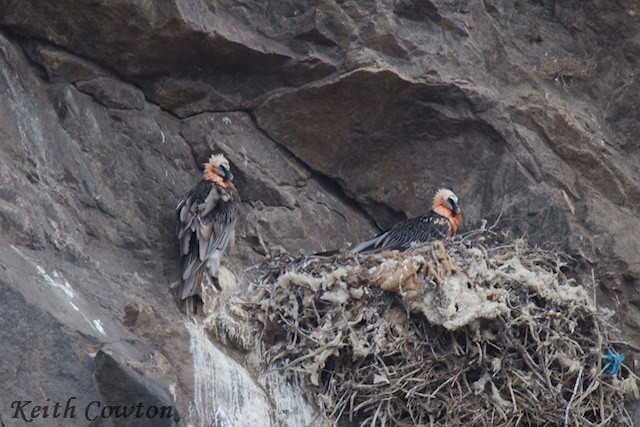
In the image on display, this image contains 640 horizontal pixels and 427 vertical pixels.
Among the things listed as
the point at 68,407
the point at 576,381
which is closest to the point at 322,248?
the point at 576,381

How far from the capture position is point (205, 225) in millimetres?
9148

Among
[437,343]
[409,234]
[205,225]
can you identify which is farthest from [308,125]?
[437,343]

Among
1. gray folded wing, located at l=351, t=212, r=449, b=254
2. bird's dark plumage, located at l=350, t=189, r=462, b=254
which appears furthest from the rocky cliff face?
gray folded wing, located at l=351, t=212, r=449, b=254

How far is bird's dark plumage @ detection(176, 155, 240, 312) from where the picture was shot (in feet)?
29.2

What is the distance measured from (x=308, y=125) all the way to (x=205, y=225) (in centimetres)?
146

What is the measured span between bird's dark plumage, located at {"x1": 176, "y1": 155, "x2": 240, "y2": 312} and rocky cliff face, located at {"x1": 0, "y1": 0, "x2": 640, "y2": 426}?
20cm

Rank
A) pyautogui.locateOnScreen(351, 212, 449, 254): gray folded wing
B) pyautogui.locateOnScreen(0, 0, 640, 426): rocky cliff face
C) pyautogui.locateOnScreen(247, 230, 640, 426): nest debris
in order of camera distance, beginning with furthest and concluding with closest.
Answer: pyautogui.locateOnScreen(351, 212, 449, 254): gray folded wing → pyautogui.locateOnScreen(0, 0, 640, 426): rocky cliff face → pyautogui.locateOnScreen(247, 230, 640, 426): nest debris

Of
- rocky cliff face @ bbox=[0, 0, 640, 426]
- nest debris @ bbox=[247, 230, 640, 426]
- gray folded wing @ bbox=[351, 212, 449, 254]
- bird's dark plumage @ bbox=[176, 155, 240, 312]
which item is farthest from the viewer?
gray folded wing @ bbox=[351, 212, 449, 254]

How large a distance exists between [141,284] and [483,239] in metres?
2.61

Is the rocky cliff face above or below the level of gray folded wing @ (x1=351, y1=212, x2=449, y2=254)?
above

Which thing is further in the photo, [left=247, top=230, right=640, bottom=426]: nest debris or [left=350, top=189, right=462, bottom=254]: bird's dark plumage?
[left=350, top=189, right=462, bottom=254]: bird's dark plumage

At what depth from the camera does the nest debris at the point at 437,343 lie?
8578 millimetres

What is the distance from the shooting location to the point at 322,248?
10.2 metres

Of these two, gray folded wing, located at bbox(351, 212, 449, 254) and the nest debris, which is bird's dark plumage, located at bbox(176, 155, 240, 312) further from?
gray folded wing, located at bbox(351, 212, 449, 254)
